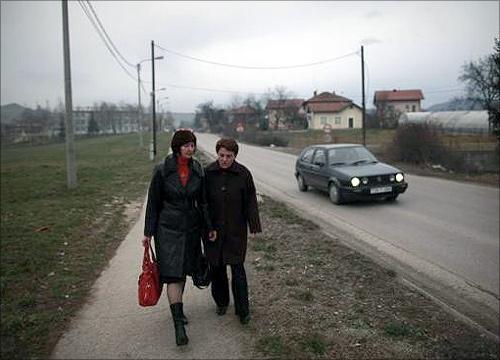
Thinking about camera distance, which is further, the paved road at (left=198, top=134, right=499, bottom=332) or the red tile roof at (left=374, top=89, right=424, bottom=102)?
the red tile roof at (left=374, top=89, right=424, bottom=102)

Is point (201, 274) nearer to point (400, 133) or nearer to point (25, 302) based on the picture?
point (25, 302)

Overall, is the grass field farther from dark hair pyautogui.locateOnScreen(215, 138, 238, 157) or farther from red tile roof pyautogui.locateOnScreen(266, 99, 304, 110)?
red tile roof pyautogui.locateOnScreen(266, 99, 304, 110)

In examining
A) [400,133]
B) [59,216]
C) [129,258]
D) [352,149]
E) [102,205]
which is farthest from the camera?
[400,133]

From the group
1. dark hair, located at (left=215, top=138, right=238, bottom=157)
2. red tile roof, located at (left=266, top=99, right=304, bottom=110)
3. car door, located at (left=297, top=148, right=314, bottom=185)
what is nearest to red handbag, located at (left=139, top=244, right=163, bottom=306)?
dark hair, located at (left=215, top=138, right=238, bottom=157)

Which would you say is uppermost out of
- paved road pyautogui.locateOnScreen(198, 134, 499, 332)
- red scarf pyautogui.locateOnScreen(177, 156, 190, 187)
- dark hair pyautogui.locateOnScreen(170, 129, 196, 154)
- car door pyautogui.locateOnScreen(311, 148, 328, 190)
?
dark hair pyautogui.locateOnScreen(170, 129, 196, 154)

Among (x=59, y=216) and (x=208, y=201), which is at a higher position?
(x=208, y=201)

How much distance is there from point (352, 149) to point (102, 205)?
7003 millimetres

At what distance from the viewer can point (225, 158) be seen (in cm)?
427

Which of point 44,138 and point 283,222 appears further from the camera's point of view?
point 44,138

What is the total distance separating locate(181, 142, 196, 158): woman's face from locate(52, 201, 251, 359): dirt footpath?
1578 millimetres

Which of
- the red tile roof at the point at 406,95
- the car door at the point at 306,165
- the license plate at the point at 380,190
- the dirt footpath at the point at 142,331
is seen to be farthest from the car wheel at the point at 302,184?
the red tile roof at the point at 406,95

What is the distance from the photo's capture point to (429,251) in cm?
751

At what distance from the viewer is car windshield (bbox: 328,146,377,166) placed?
1330 cm

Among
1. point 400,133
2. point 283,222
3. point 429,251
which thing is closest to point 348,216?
point 283,222
